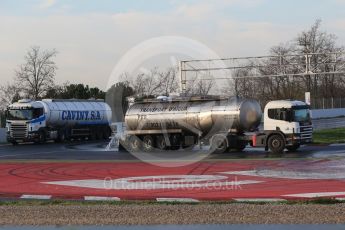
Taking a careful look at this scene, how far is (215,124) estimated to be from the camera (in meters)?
30.7

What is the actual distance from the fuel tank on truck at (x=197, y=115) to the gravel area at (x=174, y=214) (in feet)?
63.7

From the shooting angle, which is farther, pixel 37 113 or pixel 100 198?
pixel 37 113

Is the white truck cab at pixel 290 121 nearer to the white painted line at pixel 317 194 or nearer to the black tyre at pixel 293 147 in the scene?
the black tyre at pixel 293 147

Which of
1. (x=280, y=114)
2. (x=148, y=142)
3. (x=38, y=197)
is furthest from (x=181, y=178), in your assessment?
(x=148, y=142)

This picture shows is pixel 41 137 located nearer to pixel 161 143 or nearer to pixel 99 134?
pixel 99 134

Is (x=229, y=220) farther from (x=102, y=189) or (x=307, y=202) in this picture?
(x=102, y=189)

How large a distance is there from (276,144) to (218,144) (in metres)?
3.02

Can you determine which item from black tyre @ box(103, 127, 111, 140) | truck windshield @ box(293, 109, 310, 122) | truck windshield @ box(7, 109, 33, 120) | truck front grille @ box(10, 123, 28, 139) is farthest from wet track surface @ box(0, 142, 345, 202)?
black tyre @ box(103, 127, 111, 140)

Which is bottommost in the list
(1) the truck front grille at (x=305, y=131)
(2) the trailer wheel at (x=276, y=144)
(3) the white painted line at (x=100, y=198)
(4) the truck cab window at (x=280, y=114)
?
(3) the white painted line at (x=100, y=198)

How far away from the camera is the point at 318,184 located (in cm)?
1509

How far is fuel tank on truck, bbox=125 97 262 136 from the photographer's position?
30047mm

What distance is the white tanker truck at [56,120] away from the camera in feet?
144

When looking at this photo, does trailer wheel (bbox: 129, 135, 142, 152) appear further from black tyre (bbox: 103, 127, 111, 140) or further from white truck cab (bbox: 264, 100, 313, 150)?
black tyre (bbox: 103, 127, 111, 140)

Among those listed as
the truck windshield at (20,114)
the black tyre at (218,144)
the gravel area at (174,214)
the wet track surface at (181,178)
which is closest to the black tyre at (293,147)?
the wet track surface at (181,178)
